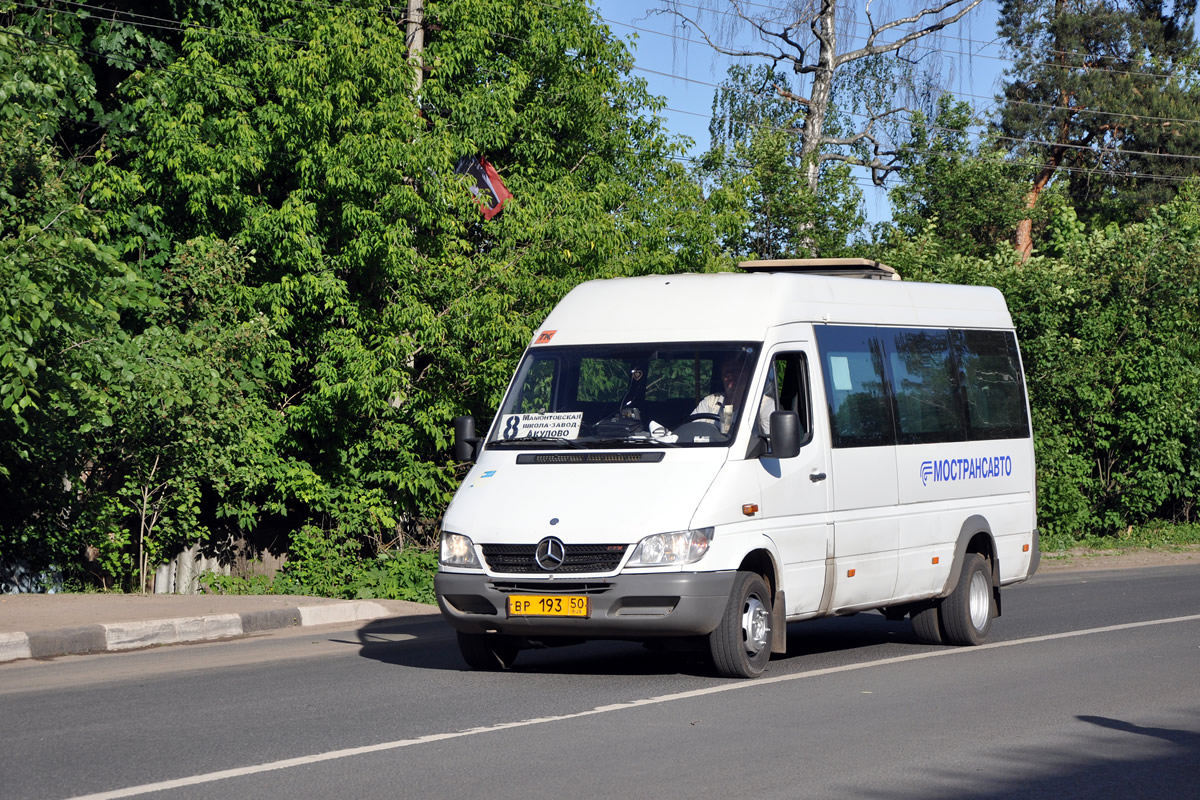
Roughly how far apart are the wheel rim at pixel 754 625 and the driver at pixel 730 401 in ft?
3.77

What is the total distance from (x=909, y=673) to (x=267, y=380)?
10.9 m

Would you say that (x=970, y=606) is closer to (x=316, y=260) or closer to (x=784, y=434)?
(x=784, y=434)

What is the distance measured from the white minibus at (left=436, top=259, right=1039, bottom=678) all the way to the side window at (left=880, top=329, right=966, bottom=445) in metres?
0.02

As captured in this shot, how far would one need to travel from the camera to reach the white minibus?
9664 millimetres

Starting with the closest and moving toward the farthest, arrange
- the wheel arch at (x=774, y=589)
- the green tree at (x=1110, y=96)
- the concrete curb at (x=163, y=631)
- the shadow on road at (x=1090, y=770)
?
the shadow on road at (x=1090, y=770)
the wheel arch at (x=774, y=589)
the concrete curb at (x=163, y=631)
the green tree at (x=1110, y=96)

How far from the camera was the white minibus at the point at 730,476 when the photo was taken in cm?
966

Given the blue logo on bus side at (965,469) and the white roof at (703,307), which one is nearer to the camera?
the white roof at (703,307)

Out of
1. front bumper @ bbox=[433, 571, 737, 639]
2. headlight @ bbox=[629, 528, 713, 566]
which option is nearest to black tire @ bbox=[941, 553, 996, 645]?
front bumper @ bbox=[433, 571, 737, 639]

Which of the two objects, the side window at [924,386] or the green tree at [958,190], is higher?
the green tree at [958,190]

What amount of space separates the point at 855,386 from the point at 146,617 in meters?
6.17

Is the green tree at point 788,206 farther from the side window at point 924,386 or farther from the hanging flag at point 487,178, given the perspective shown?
the side window at point 924,386

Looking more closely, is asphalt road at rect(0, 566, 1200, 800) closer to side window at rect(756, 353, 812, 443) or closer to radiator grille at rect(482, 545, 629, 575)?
radiator grille at rect(482, 545, 629, 575)

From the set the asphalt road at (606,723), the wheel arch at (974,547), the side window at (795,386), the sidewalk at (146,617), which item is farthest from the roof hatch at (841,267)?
the sidewalk at (146,617)

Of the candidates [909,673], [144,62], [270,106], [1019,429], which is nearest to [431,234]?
[270,106]
